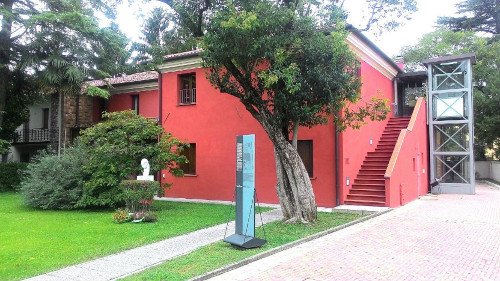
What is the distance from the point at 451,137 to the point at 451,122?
75 cm

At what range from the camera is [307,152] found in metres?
14.6

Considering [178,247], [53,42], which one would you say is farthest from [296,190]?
[53,42]

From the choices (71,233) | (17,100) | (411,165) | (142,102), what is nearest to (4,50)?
(17,100)

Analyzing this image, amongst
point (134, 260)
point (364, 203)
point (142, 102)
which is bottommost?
point (134, 260)

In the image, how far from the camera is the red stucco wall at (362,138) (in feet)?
46.3

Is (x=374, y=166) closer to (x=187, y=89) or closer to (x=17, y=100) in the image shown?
(x=187, y=89)

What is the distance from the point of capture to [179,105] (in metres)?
17.6

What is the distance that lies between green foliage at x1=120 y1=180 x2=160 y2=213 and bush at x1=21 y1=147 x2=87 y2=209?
2952 mm

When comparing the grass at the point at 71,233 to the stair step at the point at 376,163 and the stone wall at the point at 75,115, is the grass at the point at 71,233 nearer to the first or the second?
the stair step at the point at 376,163

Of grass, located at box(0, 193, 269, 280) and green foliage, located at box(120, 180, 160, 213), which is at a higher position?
green foliage, located at box(120, 180, 160, 213)

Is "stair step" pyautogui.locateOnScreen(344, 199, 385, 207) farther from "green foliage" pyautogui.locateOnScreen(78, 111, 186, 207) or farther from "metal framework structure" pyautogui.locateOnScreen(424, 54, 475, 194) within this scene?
"metal framework structure" pyautogui.locateOnScreen(424, 54, 475, 194)

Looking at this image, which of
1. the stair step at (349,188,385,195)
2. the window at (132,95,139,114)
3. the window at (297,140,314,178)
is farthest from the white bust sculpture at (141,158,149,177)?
the window at (132,95,139,114)

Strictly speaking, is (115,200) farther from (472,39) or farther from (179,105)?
(472,39)

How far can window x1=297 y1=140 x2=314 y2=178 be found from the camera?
14.5 metres
